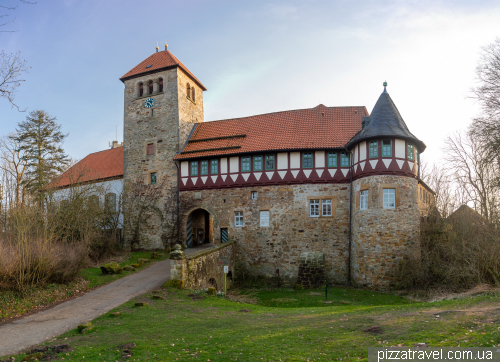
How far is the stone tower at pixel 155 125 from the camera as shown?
23.6 m

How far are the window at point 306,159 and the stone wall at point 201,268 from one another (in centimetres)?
619

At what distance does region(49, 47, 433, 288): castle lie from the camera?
17469 mm

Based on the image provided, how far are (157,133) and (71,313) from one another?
49.9 ft

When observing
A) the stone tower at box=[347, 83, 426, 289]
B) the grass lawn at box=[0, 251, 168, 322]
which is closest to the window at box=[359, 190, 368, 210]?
the stone tower at box=[347, 83, 426, 289]

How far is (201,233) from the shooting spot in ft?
83.1

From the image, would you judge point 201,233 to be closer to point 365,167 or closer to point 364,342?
point 365,167

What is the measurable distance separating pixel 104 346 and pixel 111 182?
21.3 m

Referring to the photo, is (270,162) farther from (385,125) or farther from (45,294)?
(45,294)

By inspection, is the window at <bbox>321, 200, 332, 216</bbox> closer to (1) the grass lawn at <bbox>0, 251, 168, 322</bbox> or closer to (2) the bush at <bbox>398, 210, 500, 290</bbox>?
(2) the bush at <bbox>398, 210, 500, 290</bbox>

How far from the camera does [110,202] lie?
25766mm

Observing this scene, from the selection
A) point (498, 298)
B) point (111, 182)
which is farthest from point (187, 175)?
point (498, 298)

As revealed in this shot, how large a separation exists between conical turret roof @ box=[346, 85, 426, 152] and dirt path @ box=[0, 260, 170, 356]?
464 inches

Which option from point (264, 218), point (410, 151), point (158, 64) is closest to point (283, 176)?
point (264, 218)

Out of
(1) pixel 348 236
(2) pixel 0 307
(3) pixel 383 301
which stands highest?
(1) pixel 348 236
